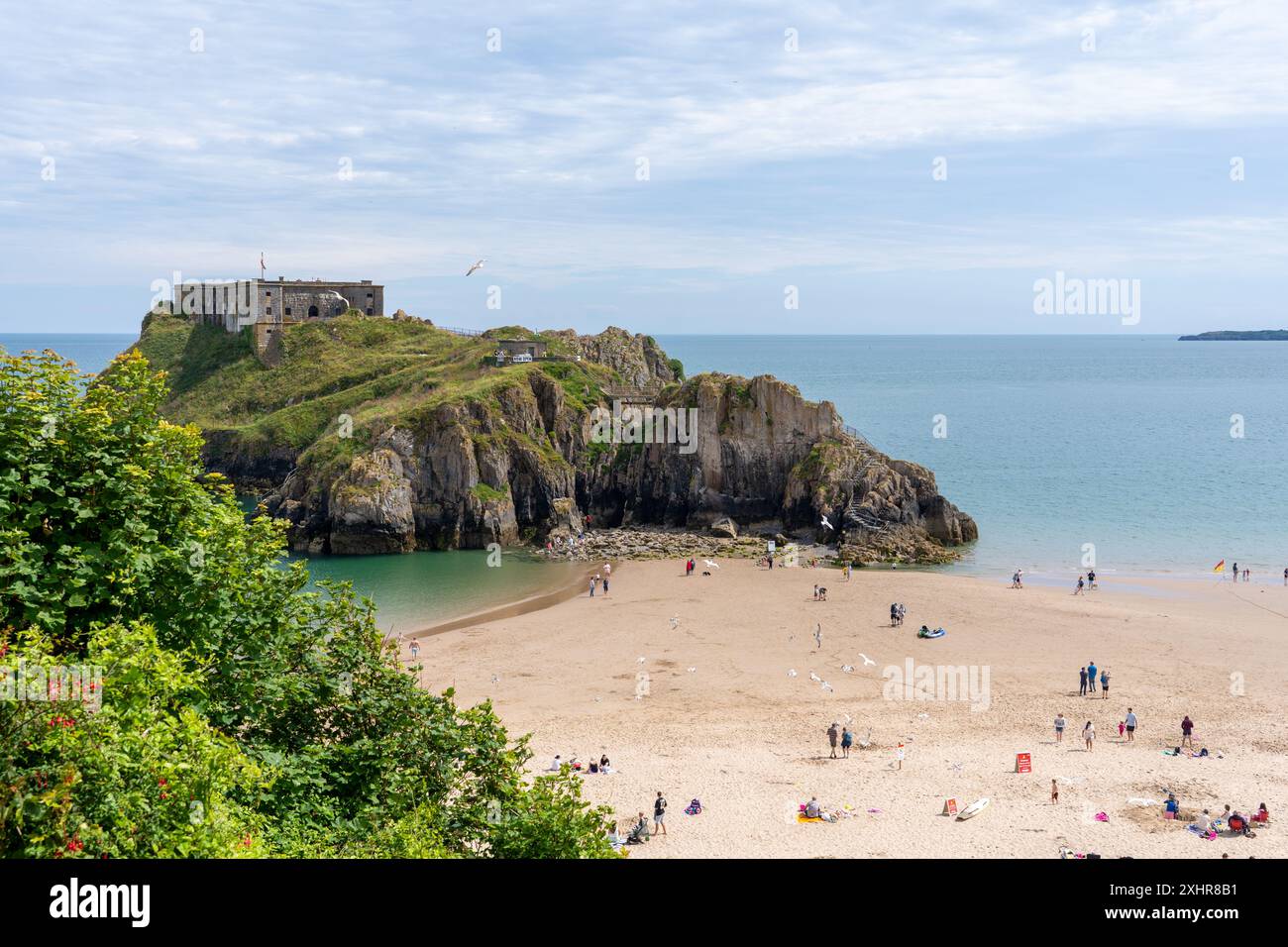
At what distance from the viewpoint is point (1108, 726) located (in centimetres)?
3772

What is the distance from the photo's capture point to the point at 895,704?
4059 centimetres

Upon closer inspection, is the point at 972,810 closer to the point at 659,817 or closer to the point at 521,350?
the point at 659,817

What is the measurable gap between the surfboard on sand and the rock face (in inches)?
A: 1574

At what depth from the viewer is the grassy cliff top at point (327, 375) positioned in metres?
90.4

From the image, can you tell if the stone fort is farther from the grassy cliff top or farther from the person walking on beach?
the person walking on beach

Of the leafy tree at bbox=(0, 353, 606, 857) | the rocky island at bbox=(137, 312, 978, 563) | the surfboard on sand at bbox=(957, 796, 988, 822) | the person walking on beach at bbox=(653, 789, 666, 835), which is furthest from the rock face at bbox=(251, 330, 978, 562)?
the leafy tree at bbox=(0, 353, 606, 857)

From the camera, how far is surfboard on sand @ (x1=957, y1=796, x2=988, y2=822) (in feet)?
95.8

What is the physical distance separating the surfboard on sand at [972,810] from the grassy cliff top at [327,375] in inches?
2322

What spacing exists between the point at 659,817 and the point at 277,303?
10932 centimetres

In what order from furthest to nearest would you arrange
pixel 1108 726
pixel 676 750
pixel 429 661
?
pixel 429 661 < pixel 1108 726 < pixel 676 750
